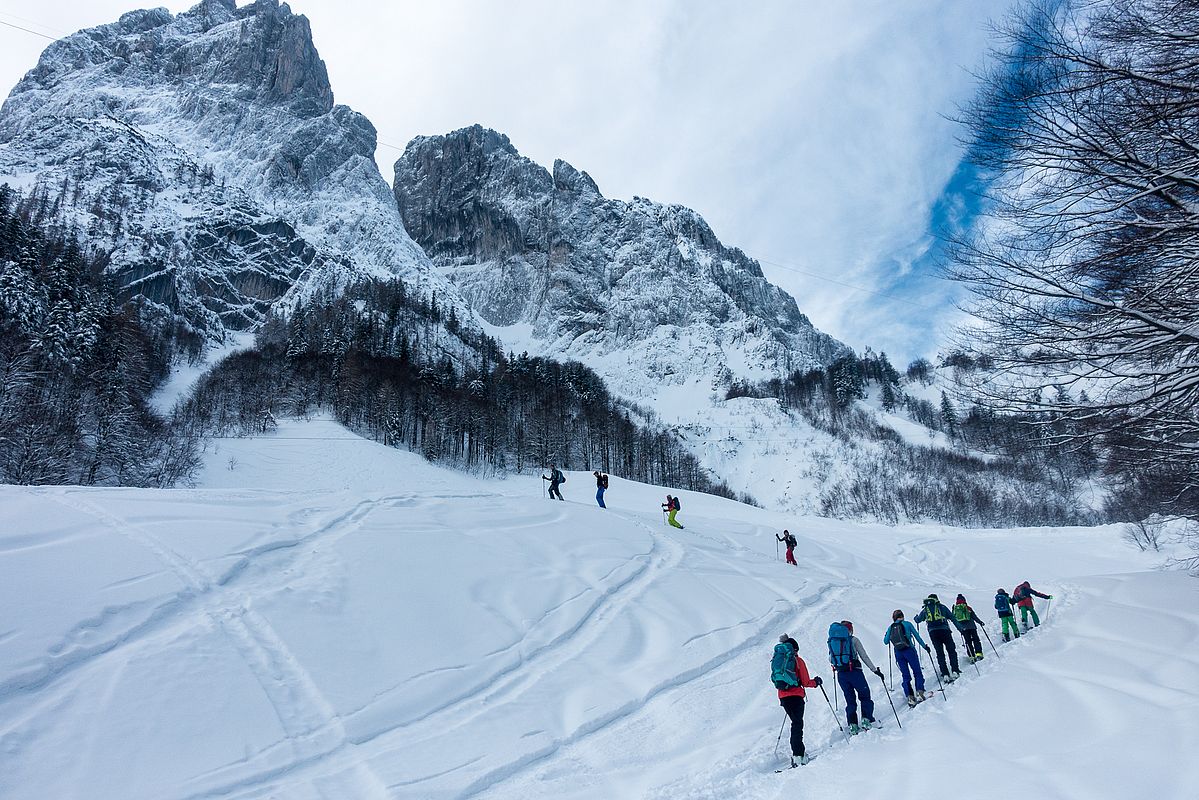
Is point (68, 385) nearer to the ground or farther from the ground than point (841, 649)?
farther from the ground

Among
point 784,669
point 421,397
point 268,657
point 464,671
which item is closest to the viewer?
point 784,669

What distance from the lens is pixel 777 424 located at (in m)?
107

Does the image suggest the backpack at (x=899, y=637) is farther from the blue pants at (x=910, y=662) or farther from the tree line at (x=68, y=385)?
the tree line at (x=68, y=385)

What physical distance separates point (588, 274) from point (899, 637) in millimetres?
175638

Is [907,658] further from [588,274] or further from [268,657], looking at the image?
[588,274]

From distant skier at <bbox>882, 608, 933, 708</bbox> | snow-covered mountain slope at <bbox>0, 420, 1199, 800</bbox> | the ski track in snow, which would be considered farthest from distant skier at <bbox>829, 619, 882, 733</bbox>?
the ski track in snow

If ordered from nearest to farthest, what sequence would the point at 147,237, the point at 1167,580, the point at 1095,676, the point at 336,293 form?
the point at 1095,676 → the point at 1167,580 → the point at 147,237 → the point at 336,293

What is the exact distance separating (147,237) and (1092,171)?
14283cm

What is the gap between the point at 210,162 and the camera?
145500 millimetres

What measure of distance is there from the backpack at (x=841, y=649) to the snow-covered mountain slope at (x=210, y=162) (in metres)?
126

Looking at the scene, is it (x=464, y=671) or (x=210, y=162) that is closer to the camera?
(x=464, y=671)

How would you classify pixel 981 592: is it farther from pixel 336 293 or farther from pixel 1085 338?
pixel 336 293

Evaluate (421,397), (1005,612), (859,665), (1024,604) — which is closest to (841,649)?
(859,665)

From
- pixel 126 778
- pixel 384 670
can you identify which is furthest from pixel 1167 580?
pixel 126 778
